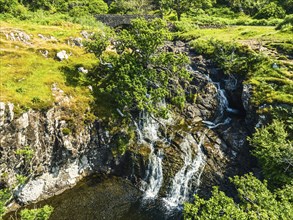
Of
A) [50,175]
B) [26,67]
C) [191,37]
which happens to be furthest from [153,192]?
[191,37]

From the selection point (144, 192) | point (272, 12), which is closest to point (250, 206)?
point (144, 192)

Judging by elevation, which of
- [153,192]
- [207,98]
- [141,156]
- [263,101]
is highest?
[263,101]

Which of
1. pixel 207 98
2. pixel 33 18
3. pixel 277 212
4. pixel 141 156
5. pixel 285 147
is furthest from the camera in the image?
pixel 33 18

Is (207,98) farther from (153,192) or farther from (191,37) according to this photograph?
(191,37)

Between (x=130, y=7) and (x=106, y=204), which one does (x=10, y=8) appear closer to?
(x=130, y=7)

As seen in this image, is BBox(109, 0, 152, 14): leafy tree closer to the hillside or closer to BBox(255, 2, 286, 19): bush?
BBox(255, 2, 286, 19): bush

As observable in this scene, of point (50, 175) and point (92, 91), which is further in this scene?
point (92, 91)

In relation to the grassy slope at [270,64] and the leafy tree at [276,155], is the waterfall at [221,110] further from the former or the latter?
the leafy tree at [276,155]
